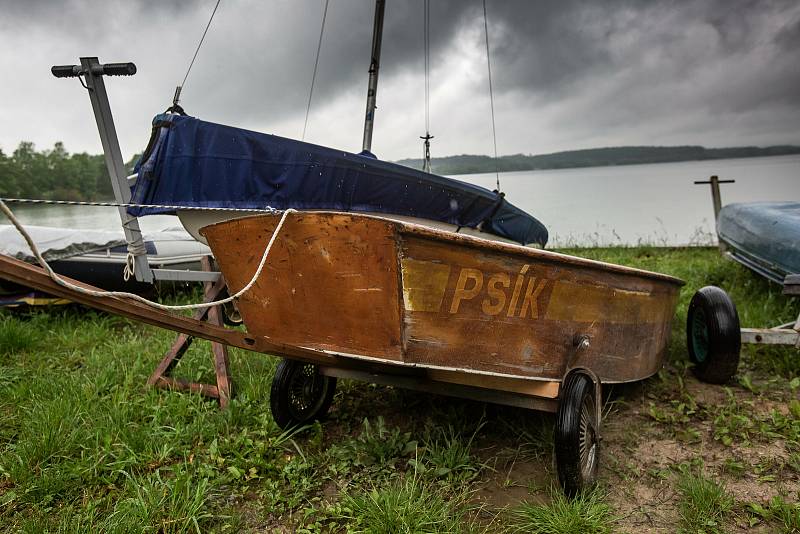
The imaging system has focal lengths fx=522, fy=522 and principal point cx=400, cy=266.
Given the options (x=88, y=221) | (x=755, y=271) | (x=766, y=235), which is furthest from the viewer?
(x=88, y=221)

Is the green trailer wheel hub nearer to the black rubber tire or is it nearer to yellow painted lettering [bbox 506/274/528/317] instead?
the black rubber tire

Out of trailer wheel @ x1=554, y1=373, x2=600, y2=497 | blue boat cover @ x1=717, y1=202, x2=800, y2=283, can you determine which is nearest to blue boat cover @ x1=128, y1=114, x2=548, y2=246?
trailer wheel @ x1=554, y1=373, x2=600, y2=497

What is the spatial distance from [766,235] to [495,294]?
452cm

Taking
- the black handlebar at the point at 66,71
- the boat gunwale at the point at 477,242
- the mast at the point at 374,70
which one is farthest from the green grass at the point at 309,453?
the mast at the point at 374,70

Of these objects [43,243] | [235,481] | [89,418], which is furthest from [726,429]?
[43,243]

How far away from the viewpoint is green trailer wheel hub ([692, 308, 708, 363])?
391 centimetres

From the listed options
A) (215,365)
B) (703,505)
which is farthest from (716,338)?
(215,365)

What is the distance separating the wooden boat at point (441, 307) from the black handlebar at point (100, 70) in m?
1.01

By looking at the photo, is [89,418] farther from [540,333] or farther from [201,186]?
[540,333]

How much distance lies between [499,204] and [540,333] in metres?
4.09

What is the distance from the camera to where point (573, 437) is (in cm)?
230

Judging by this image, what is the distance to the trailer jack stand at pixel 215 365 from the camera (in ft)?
11.5

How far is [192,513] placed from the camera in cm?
232

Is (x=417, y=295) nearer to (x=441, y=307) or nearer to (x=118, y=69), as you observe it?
(x=441, y=307)
